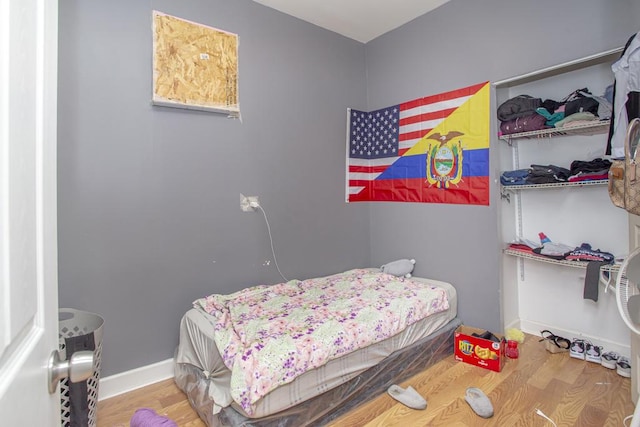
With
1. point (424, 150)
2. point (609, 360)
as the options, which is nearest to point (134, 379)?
point (424, 150)

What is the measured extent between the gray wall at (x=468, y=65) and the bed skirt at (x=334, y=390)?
604 mm

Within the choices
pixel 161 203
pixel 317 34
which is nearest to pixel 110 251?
pixel 161 203

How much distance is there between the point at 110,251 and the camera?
2150mm

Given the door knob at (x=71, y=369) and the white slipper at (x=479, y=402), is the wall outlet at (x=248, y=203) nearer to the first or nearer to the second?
the white slipper at (x=479, y=402)

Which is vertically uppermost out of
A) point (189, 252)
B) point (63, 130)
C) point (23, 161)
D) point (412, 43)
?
point (412, 43)

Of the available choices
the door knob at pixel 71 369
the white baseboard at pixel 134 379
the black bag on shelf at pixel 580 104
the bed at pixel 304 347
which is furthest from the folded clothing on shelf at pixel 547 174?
the white baseboard at pixel 134 379

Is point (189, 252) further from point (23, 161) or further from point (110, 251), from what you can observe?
point (23, 161)

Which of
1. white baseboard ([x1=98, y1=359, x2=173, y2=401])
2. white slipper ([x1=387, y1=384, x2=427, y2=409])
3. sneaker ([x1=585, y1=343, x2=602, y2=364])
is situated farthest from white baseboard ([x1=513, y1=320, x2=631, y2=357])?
white baseboard ([x1=98, y1=359, x2=173, y2=401])

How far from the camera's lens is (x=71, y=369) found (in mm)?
590

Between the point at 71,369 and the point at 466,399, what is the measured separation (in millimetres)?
2047

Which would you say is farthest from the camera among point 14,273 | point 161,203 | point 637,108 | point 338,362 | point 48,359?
point 161,203

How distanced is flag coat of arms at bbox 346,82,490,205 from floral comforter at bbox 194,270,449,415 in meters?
0.86

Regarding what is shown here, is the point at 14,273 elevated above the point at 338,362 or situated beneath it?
elevated above

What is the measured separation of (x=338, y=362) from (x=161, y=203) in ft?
5.15
